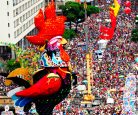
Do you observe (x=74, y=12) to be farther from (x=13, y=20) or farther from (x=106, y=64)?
(x=106, y=64)

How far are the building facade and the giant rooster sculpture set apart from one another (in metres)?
41.7

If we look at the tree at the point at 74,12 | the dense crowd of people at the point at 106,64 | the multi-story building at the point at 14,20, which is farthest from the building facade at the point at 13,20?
the tree at the point at 74,12

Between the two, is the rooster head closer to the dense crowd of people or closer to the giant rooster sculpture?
the giant rooster sculpture

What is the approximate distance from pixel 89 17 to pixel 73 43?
795 inches

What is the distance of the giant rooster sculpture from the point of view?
4378 centimetres

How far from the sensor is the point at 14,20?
87.6 meters

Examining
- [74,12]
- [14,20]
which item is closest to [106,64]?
[14,20]

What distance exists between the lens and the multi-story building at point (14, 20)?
284 feet

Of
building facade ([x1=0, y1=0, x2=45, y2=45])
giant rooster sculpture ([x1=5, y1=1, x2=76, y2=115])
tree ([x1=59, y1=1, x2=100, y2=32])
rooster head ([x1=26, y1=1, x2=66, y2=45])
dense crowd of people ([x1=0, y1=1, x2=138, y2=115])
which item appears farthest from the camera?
tree ([x1=59, y1=1, x2=100, y2=32])

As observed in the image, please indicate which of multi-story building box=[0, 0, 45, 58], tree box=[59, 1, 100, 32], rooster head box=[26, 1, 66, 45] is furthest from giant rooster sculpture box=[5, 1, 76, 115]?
tree box=[59, 1, 100, 32]

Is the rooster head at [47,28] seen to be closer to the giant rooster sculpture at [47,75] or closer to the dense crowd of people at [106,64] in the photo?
the giant rooster sculpture at [47,75]

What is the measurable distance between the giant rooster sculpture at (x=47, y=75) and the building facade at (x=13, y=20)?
1641 inches

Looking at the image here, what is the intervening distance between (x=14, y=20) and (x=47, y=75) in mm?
44414

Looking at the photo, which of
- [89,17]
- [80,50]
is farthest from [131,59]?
[89,17]
